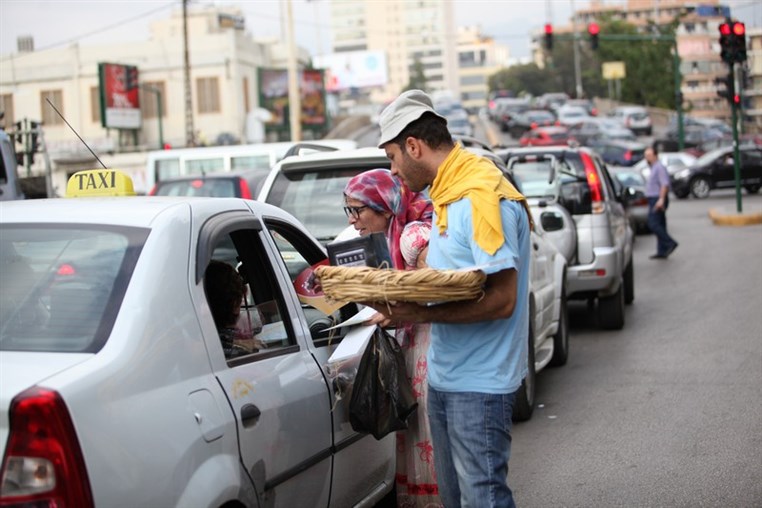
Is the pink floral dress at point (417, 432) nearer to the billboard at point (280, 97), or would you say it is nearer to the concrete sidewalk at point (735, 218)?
the concrete sidewalk at point (735, 218)

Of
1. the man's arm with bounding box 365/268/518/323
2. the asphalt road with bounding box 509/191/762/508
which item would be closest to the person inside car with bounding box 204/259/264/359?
the man's arm with bounding box 365/268/518/323

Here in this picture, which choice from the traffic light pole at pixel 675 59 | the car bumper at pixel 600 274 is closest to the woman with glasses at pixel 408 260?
the car bumper at pixel 600 274

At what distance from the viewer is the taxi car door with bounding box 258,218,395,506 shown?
474 centimetres

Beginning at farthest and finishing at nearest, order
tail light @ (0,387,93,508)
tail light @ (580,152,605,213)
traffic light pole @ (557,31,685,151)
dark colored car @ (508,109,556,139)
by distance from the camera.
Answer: dark colored car @ (508,109,556,139) < traffic light pole @ (557,31,685,151) < tail light @ (580,152,605,213) < tail light @ (0,387,93,508)

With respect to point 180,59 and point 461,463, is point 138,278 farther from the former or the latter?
point 180,59

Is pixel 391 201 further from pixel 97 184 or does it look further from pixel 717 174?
pixel 717 174

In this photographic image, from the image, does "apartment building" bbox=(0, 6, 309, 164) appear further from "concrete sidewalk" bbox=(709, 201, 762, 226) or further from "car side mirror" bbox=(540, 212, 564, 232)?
"car side mirror" bbox=(540, 212, 564, 232)

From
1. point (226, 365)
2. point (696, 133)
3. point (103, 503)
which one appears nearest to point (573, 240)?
point (226, 365)

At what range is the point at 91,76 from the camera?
250 feet

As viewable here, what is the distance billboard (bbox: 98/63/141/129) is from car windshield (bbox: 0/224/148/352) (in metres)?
65.9

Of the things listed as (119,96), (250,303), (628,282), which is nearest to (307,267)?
(250,303)

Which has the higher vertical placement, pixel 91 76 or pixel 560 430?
pixel 91 76

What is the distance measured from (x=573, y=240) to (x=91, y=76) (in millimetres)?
67907

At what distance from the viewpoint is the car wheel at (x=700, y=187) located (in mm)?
38688
